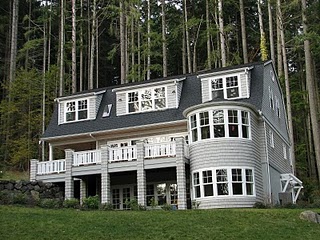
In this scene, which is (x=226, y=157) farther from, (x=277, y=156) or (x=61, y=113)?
(x=61, y=113)

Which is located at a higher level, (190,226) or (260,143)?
(260,143)

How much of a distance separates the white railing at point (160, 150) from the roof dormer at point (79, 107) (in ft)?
18.8

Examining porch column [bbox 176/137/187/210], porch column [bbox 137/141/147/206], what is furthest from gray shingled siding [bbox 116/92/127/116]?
porch column [bbox 176/137/187/210]

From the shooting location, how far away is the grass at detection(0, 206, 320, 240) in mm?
13320

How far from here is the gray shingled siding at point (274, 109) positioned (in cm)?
2454

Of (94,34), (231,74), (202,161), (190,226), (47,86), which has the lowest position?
(190,226)

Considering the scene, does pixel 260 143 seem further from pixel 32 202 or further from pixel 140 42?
pixel 140 42

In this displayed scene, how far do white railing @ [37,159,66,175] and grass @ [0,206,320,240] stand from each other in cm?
766

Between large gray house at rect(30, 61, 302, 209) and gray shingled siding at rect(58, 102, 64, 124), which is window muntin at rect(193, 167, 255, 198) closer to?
large gray house at rect(30, 61, 302, 209)

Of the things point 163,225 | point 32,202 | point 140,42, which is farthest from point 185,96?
point 140,42

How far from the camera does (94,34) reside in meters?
38.5

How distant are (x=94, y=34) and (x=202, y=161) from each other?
20.1m

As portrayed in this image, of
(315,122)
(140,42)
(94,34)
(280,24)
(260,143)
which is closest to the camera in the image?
(260,143)

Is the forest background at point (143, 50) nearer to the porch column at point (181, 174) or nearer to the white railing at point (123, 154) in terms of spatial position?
the porch column at point (181, 174)
